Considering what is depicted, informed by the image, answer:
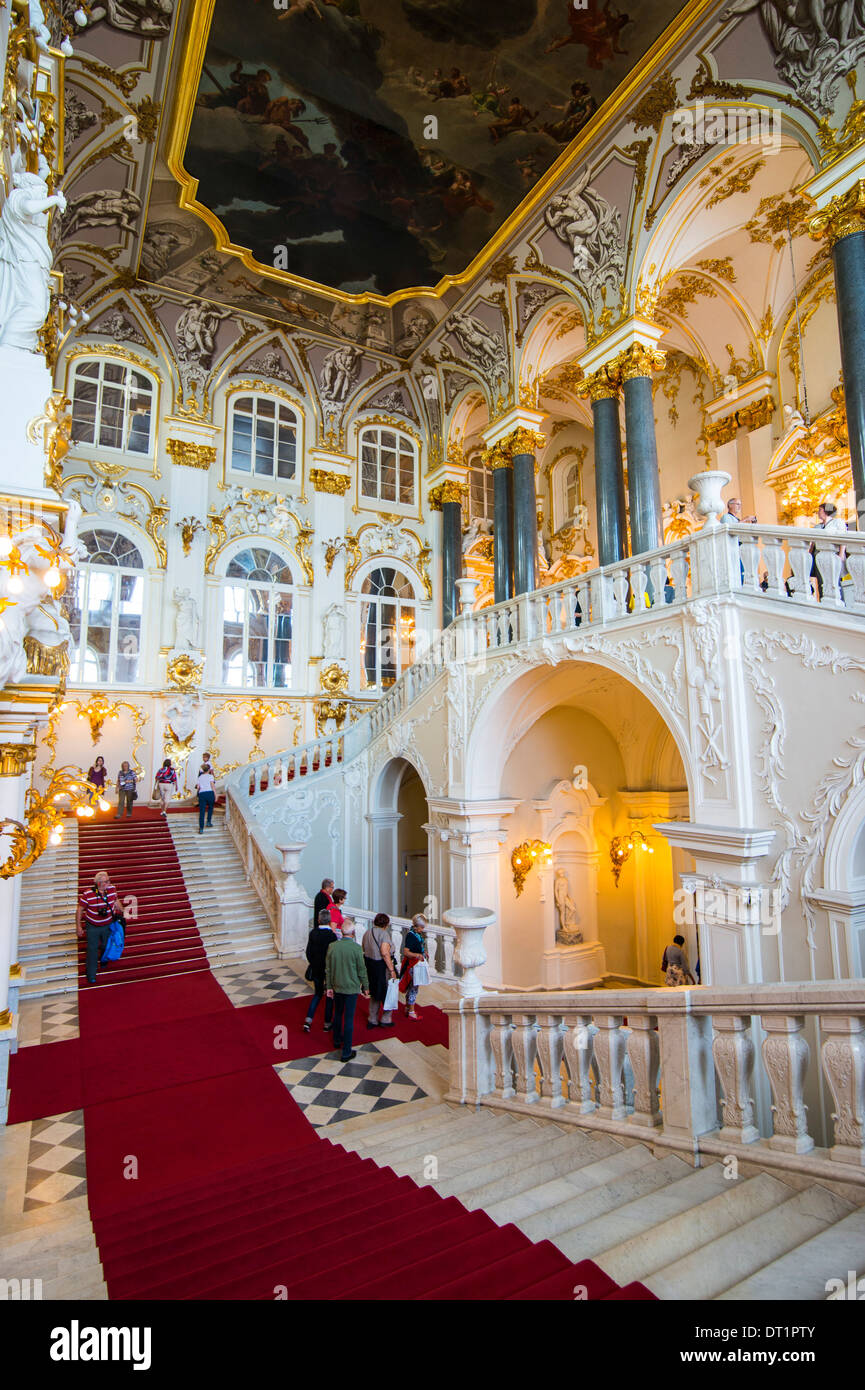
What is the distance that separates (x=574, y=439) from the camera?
19.3m

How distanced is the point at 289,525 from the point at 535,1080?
1491 centimetres

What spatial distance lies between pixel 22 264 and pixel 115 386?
12360mm

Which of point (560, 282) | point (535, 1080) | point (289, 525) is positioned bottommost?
point (535, 1080)

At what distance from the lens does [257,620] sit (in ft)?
55.0

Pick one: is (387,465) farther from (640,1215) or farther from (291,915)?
(640,1215)

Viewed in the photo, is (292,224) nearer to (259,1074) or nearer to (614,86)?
(614,86)

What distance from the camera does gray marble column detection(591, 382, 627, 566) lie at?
1162 centimetres

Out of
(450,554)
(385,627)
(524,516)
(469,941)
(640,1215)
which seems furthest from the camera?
(385,627)

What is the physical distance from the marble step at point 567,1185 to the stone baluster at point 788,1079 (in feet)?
2.59

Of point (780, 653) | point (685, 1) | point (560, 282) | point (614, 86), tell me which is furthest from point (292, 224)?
point (780, 653)

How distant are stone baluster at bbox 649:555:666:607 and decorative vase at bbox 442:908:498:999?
4440mm

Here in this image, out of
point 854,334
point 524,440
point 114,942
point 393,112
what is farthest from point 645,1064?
point 393,112

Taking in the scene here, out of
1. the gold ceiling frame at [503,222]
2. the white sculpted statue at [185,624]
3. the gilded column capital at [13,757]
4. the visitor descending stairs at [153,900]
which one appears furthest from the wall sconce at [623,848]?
the gold ceiling frame at [503,222]

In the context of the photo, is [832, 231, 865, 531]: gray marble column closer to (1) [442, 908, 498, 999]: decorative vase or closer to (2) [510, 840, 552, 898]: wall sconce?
(1) [442, 908, 498, 999]: decorative vase
